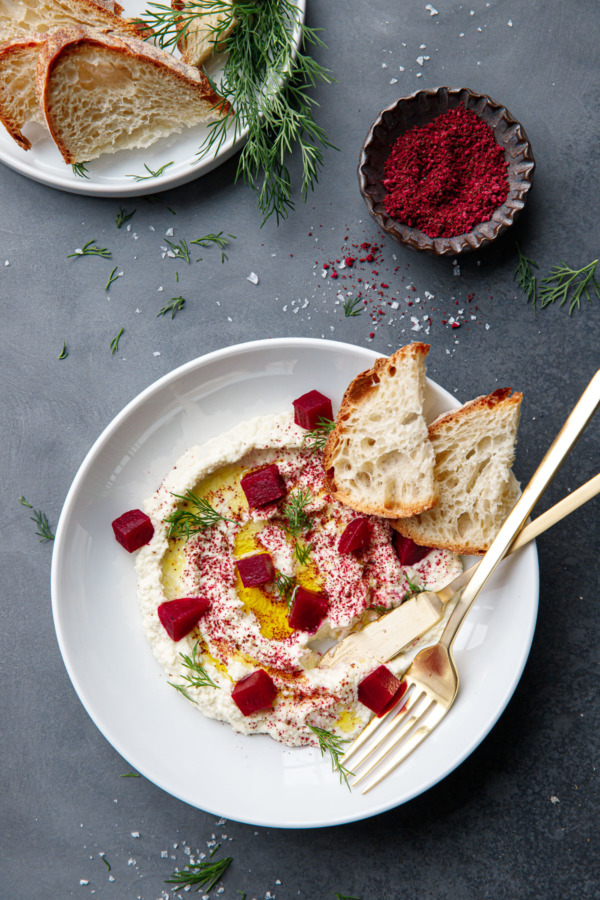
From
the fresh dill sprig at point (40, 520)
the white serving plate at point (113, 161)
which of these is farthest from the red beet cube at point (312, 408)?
the fresh dill sprig at point (40, 520)

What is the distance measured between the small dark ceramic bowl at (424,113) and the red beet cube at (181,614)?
1606 mm

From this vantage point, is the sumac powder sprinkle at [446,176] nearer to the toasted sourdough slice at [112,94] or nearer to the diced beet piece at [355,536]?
the toasted sourdough slice at [112,94]

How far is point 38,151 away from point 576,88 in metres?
2.22

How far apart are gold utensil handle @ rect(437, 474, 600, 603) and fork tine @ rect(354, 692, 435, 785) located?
15.5 inches

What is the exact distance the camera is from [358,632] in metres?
2.33

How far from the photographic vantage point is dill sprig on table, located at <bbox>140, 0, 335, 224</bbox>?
7.64ft

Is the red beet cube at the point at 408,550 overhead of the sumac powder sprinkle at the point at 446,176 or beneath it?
beneath

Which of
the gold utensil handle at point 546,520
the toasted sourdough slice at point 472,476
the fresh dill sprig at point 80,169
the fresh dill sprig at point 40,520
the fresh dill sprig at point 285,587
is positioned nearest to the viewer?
the gold utensil handle at point 546,520

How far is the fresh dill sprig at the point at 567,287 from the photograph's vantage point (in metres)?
2.45

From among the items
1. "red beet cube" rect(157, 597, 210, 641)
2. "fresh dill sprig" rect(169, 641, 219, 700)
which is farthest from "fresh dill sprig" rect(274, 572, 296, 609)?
"fresh dill sprig" rect(169, 641, 219, 700)

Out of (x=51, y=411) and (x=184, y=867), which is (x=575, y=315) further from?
(x=184, y=867)

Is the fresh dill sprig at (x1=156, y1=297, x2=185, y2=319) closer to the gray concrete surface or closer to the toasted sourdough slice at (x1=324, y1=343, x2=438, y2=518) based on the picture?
the gray concrete surface

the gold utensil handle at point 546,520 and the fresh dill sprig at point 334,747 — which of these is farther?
the fresh dill sprig at point 334,747

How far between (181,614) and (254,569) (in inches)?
12.4
